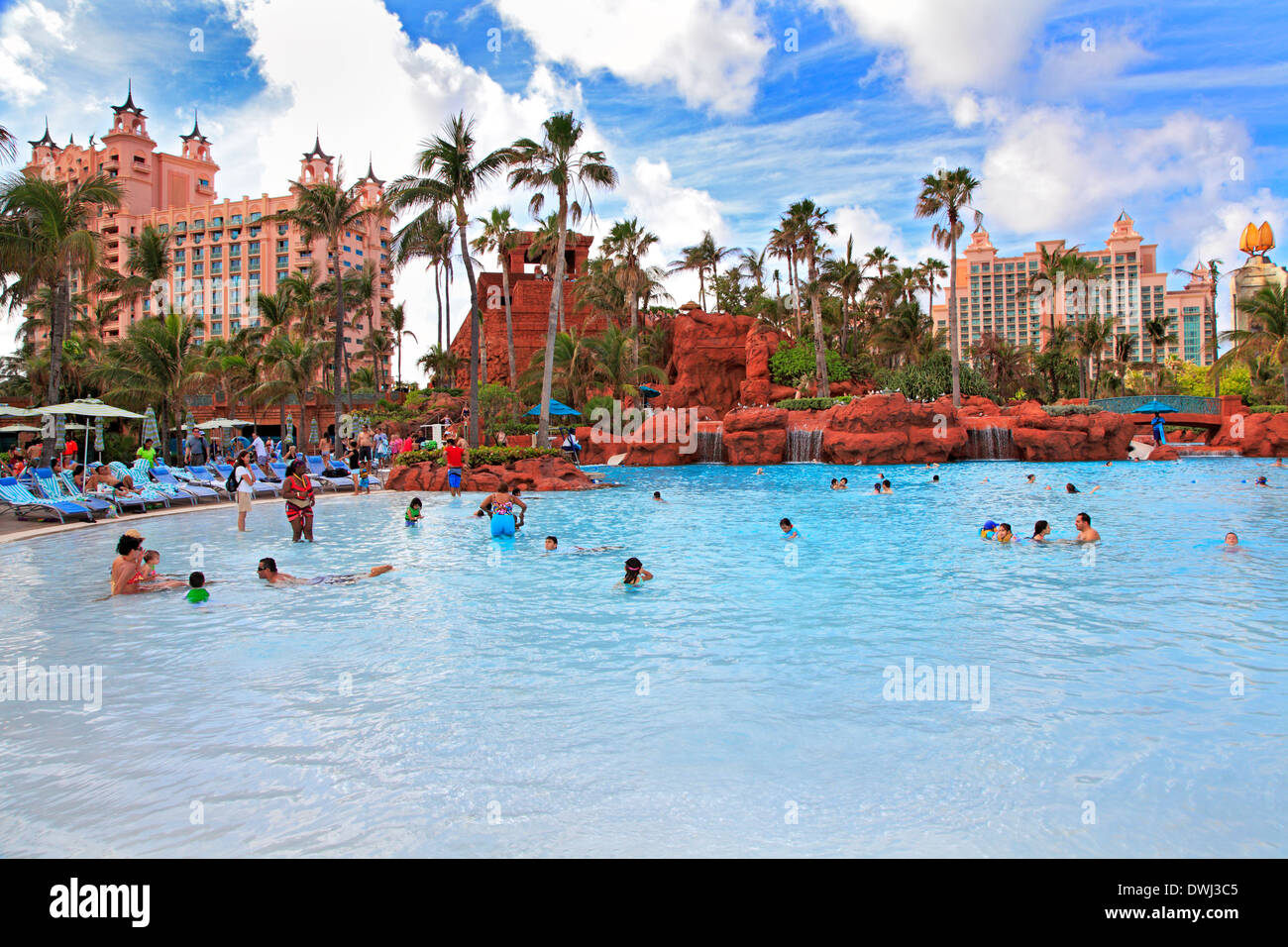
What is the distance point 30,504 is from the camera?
15211 mm

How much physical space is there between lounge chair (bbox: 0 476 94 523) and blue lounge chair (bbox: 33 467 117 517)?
0.16 metres

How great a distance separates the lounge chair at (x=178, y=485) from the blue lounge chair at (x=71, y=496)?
86.4 inches

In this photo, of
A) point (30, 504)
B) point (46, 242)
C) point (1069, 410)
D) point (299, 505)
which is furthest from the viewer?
point (1069, 410)

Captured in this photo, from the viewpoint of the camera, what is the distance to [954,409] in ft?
118

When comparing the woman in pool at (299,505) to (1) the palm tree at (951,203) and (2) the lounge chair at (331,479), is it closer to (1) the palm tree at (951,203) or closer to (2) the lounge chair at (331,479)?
(2) the lounge chair at (331,479)

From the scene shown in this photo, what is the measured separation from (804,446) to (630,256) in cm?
1653

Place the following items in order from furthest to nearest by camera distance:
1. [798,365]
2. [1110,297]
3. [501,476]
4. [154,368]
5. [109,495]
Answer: [1110,297] → [798,365] → [154,368] → [501,476] → [109,495]

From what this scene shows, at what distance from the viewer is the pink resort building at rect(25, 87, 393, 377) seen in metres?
93.1

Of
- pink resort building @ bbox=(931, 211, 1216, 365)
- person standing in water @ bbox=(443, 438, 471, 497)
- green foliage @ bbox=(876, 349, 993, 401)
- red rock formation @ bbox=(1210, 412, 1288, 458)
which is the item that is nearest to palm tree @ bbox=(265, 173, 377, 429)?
person standing in water @ bbox=(443, 438, 471, 497)

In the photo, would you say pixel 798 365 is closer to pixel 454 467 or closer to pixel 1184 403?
pixel 1184 403

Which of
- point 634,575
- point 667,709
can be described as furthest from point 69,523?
point 667,709

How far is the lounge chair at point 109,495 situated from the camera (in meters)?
16.7

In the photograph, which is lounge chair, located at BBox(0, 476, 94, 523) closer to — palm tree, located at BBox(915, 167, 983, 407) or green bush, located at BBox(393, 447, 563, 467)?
green bush, located at BBox(393, 447, 563, 467)
